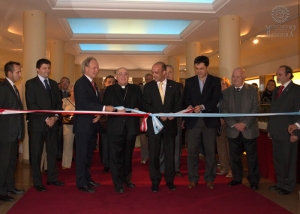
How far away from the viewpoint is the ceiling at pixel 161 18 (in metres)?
6.84

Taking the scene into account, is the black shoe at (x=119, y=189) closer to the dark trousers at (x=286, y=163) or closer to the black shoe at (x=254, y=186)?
the black shoe at (x=254, y=186)

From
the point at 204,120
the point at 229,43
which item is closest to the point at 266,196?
the point at 204,120

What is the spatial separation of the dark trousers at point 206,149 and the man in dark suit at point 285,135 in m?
0.85

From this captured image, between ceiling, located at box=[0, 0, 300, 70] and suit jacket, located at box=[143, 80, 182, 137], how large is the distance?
140 inches

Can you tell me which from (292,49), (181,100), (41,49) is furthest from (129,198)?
(292,49)

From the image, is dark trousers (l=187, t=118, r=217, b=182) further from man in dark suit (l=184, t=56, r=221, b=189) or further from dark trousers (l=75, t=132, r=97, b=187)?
dark trousers (l=75, t=132, r=97, b=187)

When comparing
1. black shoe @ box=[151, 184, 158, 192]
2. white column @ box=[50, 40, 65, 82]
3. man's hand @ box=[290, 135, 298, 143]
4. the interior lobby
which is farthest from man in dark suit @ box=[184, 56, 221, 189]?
white column @ box=[50, 40, 65, 82]

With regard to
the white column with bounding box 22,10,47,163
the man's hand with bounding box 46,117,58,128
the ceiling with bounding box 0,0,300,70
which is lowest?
the man's hand with bounding box 46,117,58,128

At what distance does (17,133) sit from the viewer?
3861 mm

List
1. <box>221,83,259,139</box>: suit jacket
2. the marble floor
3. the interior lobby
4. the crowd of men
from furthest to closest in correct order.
A: the interior lobby → <box>221,83,259,139</box>: suit jacket → the crowd of men → the marble floor

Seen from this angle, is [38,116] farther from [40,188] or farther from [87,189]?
[87,189]

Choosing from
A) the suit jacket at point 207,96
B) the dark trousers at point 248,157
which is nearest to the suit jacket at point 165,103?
the suit jacket at point 207,96

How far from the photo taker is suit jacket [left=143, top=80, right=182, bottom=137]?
4.05m

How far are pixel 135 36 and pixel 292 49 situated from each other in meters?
6.97
